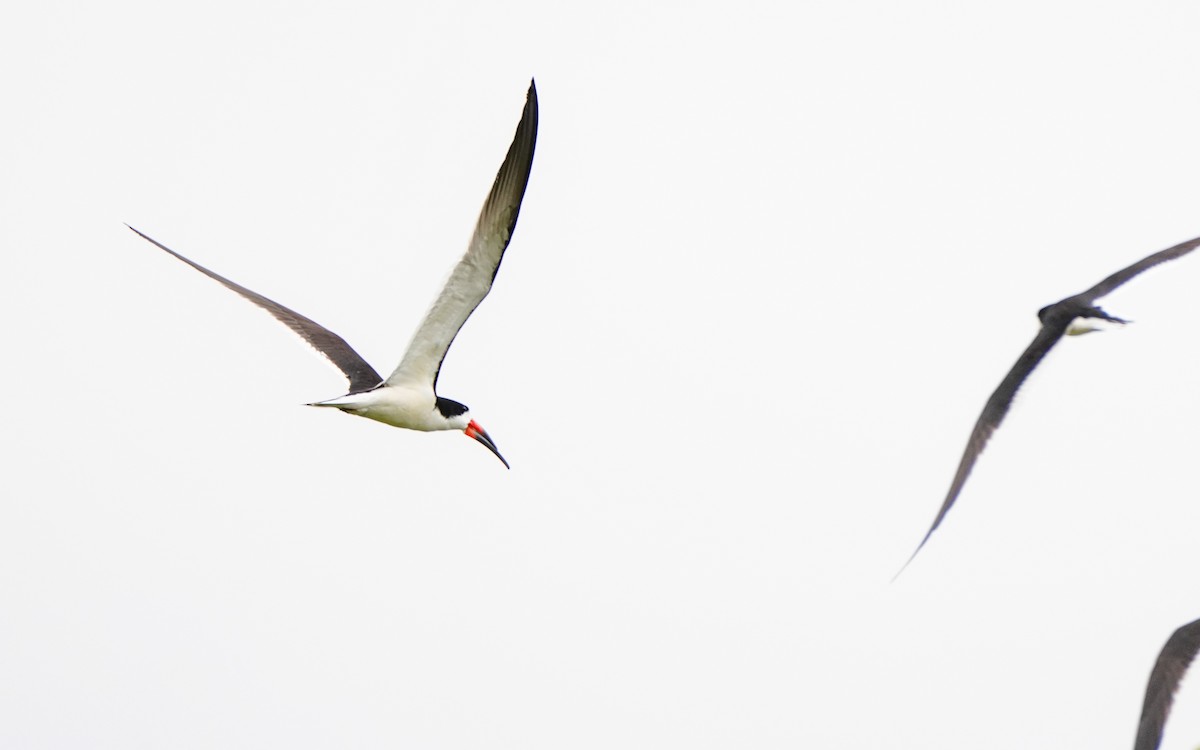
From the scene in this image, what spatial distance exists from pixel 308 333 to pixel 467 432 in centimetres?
196

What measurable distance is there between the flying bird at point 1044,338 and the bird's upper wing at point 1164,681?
188cm

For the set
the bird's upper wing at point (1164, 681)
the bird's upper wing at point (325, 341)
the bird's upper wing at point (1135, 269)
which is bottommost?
the bird's upper wing at point (1164, 681)

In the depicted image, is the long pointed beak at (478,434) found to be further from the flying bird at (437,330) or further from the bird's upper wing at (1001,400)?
the bird's upper wing at (1001,400)

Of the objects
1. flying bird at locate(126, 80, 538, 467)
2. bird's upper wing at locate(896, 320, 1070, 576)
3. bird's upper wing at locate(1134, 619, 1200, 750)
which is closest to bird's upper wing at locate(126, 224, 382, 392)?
flying bird at locate(126, 80, 538, 467)

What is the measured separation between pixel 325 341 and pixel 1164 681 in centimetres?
852

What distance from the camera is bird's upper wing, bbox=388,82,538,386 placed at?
40.1 feet

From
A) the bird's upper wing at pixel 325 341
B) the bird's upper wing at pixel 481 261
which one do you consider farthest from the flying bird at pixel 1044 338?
the bird's upper wing at pixel 325 341

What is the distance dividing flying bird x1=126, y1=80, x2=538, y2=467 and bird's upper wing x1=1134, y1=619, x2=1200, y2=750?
20.2 ft

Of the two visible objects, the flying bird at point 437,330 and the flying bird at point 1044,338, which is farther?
the flying bird at point 437,330

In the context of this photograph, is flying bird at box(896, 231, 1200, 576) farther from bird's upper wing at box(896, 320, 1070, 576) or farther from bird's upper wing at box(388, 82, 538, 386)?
bird's upper wing at box(388, 82, 538, 386)

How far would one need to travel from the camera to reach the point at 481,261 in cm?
1264

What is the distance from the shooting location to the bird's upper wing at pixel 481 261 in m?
12.2

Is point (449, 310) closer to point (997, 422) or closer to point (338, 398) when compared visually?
point (338, 398)

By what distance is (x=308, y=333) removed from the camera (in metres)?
14.9
